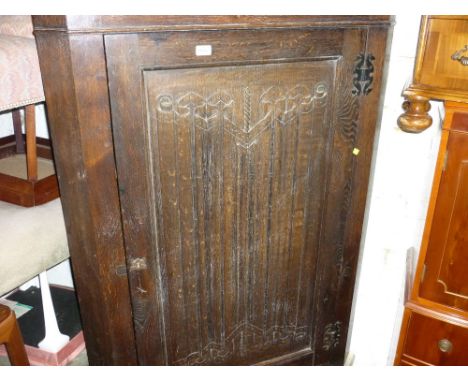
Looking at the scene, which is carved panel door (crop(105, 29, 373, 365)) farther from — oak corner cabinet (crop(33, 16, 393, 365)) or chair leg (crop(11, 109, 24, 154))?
chair leg (crop(11, 109, 24, 154))

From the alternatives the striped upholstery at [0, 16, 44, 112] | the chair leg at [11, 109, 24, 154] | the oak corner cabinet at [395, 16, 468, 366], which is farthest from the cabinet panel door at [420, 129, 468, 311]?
the chair leg at [11, 109, 24, 154]

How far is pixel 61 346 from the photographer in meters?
1.56

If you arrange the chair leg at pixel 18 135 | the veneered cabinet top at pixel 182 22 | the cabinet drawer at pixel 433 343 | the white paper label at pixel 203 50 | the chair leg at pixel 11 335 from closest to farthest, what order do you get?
1. the veneered cabinet top at pixel 182 22
2. the white paper label at pixel 203 50
3. the chair leg at pixel 11 335
4. the cabinet drawer at pixel 433 343
5. the chair leg at pixel 18 135

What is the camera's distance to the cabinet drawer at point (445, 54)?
957mm

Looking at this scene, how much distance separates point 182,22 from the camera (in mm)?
822

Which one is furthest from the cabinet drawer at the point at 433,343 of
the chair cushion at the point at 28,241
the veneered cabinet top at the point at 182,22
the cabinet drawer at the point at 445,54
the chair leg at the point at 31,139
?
the chair leg at the point at 31,139

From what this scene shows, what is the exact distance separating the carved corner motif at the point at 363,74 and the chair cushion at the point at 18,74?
0.73 meters

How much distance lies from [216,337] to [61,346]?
675 mm

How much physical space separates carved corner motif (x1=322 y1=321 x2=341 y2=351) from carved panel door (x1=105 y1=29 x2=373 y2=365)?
5cm

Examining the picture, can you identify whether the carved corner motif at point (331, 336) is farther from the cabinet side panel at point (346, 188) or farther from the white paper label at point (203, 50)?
the white paper label at point (203, 50)

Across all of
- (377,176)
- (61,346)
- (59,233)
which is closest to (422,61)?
(377,176)

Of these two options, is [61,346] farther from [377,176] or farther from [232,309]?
[377,176]

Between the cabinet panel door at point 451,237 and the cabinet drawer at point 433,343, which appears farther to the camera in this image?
the cabinet drawer at point 433,343

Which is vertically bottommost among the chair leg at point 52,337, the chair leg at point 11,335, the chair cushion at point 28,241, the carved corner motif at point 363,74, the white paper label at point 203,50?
the chair leg at point 52,337
